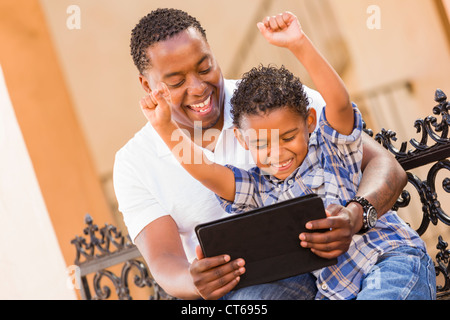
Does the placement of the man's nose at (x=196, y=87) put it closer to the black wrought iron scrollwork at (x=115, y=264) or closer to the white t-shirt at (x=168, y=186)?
the white t-shirt at (x=168, y=186)

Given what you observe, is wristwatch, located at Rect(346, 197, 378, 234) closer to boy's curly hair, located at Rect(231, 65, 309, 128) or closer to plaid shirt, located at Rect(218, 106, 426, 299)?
plaid shirt, located at Rect(218, 106, 426, 299)

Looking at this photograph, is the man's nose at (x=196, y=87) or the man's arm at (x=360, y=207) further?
the man's nose at (x=196, y=87)

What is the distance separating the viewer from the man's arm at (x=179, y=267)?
140cm

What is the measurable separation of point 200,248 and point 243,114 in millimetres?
408

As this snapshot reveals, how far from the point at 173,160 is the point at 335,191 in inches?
23.2

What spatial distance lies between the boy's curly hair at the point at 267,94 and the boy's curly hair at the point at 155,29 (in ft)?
1.00

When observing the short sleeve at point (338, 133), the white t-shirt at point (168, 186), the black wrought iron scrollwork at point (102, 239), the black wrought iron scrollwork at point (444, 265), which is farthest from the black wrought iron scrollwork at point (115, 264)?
the short sleeve at point (338, 133)

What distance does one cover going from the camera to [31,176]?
11.2 feet

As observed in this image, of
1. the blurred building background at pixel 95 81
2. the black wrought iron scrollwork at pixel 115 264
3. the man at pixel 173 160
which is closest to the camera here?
the man at pixel 173 160

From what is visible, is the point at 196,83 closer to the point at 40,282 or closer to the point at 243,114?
the point at 243,114

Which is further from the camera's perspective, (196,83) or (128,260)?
(128,260)

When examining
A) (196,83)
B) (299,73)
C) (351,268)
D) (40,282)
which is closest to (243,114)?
(196,83)

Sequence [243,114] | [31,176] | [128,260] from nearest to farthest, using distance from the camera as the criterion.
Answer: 1. [243,114]
2. [128,260]
3. [31,176]

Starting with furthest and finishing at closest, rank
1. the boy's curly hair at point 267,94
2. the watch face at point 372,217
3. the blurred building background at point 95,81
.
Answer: the blurred building background at point 95,81 → the boy's curly hair at point 267,94 → the watch face at point 372,217
